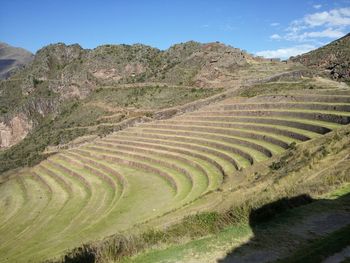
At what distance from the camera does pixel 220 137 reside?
79.5 feet

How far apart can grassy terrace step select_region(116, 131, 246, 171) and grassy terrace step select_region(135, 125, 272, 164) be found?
1.06ft

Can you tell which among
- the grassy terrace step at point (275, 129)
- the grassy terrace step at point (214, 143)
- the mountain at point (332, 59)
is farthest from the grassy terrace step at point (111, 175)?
the mountain at point (332, 59)

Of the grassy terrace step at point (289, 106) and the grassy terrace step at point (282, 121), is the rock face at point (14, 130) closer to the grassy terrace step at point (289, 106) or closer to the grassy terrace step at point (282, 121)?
the grassy terrace step at point (282, 121)

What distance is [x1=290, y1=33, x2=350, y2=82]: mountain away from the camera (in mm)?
39469

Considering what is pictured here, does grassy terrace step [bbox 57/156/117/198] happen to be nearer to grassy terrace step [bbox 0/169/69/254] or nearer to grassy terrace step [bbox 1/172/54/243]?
grassy terrace step [bbox 0/169/69/254]

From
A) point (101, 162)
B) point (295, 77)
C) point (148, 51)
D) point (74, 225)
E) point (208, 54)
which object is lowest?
point (74, 225)

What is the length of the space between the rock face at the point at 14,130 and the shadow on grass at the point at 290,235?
5742 cm

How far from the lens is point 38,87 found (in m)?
66.5

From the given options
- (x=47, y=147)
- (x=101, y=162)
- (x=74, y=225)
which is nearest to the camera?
(x=74, y=225)

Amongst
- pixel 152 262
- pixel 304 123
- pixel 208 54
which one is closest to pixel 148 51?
pixel 208 54

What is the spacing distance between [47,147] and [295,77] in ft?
90.2

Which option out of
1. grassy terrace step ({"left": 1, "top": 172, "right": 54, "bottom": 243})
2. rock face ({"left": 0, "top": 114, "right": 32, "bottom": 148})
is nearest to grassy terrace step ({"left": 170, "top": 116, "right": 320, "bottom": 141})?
grassy terrace step ({"left": 1, "top": 172, "right": 54, "bottom": 243})

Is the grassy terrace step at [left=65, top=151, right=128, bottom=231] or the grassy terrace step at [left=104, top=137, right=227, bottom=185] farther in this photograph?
the grassy terrace step at [left=104, top=137, right=227, bottom=185]

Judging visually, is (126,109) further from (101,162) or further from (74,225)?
(74,225)
